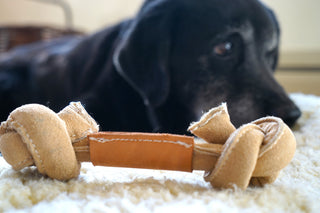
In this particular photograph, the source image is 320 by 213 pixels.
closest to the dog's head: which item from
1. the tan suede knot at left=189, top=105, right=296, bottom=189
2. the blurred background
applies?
the tan suede knot at left=189, top=105, right=296, bottom=189

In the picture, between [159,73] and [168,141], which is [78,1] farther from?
[168,141]

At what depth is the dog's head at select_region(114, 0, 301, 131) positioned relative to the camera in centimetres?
97

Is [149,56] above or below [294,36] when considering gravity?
above

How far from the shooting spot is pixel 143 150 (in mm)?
457

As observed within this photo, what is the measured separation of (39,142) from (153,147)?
0.53 ft

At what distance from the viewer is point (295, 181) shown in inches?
20.4

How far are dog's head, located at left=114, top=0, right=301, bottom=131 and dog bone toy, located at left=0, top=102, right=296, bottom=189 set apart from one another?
0.46 meters

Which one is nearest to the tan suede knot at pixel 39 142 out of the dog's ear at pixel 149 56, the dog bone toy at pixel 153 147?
the dog bone toy at pixel 153 147

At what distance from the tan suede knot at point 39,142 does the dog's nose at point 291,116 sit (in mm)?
597

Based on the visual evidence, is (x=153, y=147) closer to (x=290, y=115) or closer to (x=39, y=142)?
(x=39, y=142)

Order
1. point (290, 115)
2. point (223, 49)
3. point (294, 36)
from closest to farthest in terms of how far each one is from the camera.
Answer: point (290, 115), point (223, 49), point (294, 36)

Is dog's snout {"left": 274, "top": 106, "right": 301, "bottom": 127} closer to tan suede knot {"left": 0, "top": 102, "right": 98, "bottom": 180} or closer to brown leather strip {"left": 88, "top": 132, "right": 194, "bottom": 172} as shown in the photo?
brown leather strip {"left": 88, "top": 132, "right": 194, "bottom": 172}


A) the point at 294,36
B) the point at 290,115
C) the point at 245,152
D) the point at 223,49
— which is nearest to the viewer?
the point at 245,152

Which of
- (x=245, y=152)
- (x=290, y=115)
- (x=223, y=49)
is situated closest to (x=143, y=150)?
(x=245, y=152)
